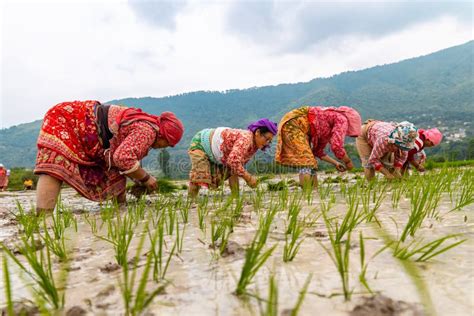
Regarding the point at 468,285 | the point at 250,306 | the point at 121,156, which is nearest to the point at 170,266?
the point at 250,306

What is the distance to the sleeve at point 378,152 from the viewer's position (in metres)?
5.16

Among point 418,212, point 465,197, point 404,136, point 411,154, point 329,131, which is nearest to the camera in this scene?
point 418,212

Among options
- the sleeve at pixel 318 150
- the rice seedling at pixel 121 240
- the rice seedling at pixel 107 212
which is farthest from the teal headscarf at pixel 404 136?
the rice seedling at pixel 121 240

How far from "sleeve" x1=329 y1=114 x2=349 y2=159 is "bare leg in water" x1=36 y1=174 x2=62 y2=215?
3.16 meters

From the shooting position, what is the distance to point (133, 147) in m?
3.30

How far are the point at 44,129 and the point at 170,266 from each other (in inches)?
97.1

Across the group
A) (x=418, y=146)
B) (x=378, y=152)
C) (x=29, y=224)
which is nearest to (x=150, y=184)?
(x=29, y=224)

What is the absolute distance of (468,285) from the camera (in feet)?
3.10

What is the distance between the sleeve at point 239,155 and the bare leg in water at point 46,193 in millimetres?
1670

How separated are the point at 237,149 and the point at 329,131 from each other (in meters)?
1.64

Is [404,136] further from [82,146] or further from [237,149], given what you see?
[82,146]

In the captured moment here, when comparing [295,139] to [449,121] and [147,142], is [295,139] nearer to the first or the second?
[147,142]

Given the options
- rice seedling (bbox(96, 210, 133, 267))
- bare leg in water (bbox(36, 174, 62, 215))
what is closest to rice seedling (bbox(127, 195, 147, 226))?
rice seedling (bbox(96, 210, 133, 267))

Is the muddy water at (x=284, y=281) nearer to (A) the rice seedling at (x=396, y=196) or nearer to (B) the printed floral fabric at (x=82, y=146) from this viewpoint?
(A) the rice seedling at (x=396, y=196)
